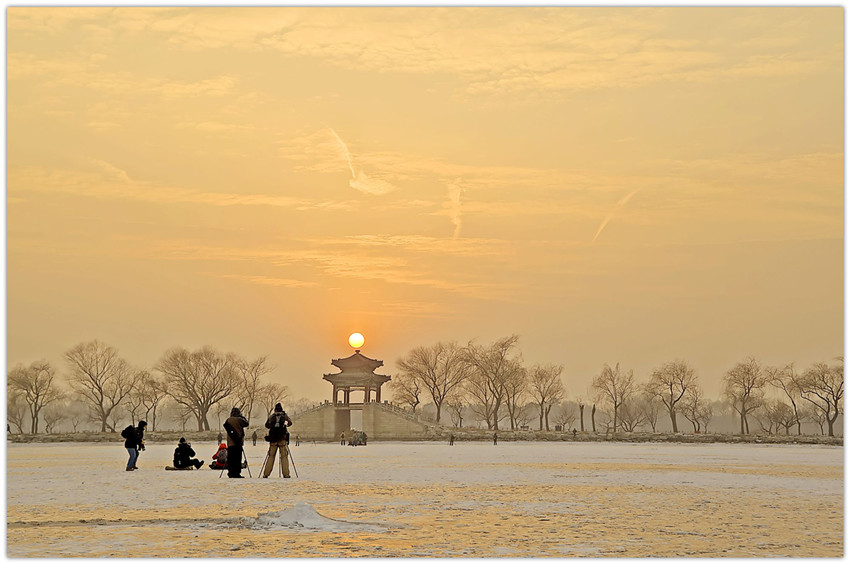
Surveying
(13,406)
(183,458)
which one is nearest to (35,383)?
(13,406)

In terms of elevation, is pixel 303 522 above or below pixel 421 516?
above

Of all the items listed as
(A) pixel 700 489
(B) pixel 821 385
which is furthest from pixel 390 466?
(B) pixel 821 385

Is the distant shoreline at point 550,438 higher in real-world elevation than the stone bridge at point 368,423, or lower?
lower

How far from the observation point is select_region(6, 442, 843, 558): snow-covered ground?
39.6 feet

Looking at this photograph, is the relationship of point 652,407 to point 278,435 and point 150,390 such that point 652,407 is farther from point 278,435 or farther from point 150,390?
point 278,435

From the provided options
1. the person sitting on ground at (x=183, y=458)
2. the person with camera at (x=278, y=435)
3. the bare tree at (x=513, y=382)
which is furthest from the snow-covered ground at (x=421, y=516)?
the bare tree at (x=513, y=382)

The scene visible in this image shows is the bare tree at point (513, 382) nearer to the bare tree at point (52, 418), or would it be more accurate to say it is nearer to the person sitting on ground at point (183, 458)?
the bare tree at point (52, 418)

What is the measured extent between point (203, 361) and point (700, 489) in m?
90.5

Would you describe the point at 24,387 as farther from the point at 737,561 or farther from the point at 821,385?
the point at 737,561

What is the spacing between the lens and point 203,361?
107188 millimetres

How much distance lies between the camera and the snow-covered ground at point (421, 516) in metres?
12.1

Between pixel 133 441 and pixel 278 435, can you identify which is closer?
pixel 278 435

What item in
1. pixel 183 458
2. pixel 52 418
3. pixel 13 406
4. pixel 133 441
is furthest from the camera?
pixel 52 418

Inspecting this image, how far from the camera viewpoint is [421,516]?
15.3 meters
